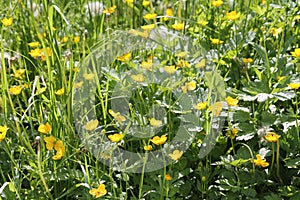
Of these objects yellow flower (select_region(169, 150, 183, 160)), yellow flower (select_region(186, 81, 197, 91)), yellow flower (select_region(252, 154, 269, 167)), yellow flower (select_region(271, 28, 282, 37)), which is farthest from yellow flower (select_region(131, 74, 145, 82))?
yellow flower (select_region(271, 28, 282, 37))

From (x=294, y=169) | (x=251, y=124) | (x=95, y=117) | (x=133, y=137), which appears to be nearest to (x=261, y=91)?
(x=251, y=124)

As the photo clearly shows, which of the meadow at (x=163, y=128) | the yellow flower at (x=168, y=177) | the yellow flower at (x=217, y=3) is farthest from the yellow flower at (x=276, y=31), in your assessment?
the yellow flower at (x=168, y=177)

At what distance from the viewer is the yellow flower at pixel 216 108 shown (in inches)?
58.7

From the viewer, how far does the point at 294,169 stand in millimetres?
1536

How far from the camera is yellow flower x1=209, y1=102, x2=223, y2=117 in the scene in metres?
1.49

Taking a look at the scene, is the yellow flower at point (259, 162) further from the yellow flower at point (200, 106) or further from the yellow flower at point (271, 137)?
the yellow flower at point (200, 106)

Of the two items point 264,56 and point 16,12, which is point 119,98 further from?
point 16,12

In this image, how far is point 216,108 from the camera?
1.51 metres

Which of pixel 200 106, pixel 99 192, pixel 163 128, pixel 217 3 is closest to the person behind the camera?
pixel 99 192

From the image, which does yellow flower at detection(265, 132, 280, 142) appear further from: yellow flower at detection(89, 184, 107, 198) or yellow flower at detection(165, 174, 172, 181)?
yellow flower at detection(89, 184, 107, 198)

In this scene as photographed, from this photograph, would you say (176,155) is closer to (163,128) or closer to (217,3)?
(163,128)

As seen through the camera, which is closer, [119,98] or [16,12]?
[119,98]

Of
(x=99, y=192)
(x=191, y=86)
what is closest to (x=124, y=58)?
(x=191, y=86)

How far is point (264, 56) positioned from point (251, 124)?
10.1 inches
